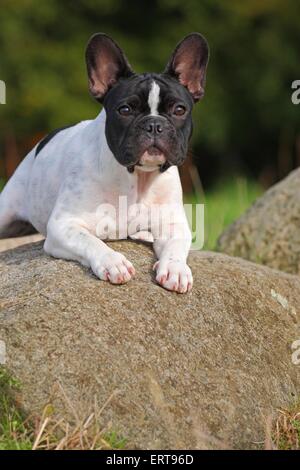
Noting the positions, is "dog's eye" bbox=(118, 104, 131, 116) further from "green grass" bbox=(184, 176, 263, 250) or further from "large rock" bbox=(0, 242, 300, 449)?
"green grass" bbox=(184, 176, 263, 250)

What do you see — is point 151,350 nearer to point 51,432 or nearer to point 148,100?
point 51,432

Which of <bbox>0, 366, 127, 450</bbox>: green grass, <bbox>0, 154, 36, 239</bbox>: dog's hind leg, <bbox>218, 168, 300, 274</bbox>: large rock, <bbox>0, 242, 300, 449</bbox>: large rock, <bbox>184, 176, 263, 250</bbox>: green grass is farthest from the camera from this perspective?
<bbox>184, 176, 263, 250</bbox>: green grass

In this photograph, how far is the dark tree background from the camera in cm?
2019

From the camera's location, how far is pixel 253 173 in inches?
858

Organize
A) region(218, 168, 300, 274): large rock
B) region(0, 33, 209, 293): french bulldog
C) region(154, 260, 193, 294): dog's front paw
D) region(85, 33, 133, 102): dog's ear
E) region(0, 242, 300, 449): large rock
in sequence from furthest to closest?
region(218, 168, 300, 274): large rock
region(85, 33, 133, 102): dog's ear
region(0, 33, 209, 293): french bulldog
region(154, 260, 193, 294): dog's front paw
region(0, 242, 300, 449): large rock

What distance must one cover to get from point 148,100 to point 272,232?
2.70m

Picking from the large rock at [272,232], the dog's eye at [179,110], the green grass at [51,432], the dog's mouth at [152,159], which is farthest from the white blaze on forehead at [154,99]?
the large rock at [272,232]

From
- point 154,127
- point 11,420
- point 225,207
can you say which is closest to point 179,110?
point 154,127

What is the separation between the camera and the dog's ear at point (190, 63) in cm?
583

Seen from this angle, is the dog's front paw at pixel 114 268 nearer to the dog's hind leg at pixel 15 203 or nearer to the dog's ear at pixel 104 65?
the dog's ear at pixel 104 65

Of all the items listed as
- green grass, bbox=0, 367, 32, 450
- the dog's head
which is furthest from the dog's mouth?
green grass, bbox=0, 367, 32, 450

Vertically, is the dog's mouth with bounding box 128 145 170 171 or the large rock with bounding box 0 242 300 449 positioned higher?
the dog's mouth with bounding box 128 145 170 171

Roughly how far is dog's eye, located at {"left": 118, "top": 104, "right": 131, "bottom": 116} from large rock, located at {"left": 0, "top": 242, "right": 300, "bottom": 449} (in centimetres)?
82

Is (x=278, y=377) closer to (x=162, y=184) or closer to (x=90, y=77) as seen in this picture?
(x=162, y=184)
